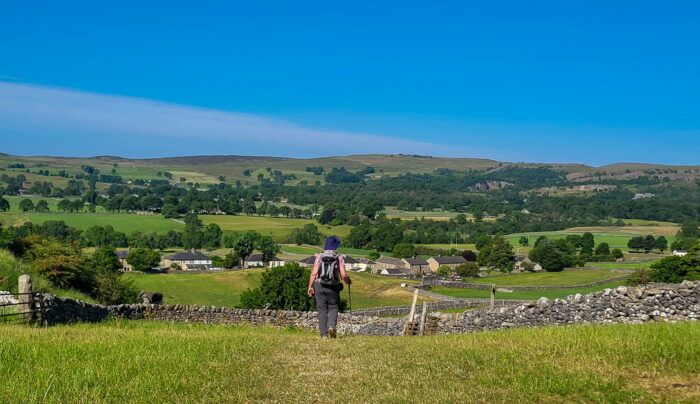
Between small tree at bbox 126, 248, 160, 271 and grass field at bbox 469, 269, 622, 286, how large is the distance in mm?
55277

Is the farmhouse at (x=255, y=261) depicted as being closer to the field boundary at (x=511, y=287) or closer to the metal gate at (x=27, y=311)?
the field boundary at (x=511, y=287)

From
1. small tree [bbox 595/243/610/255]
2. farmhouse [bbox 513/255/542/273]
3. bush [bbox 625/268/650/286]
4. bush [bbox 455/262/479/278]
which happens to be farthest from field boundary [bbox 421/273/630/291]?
small tree [bbox 595/243/610/255]

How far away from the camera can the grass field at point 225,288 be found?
7388 cm

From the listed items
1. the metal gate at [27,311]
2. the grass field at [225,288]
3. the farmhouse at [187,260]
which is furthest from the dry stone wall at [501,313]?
the farmhouse at [187,260]

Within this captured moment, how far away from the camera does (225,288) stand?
8238 cm

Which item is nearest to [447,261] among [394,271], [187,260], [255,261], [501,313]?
[394,271]

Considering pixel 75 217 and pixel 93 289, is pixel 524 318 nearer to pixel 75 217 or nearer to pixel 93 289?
pixel 93 289

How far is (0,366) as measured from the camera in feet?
30.8

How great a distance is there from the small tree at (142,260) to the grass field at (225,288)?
1031 inches

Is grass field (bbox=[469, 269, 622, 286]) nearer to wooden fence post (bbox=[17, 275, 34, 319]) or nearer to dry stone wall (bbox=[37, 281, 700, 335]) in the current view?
dry stone wall (bbox=[37, 281, 700, 335])

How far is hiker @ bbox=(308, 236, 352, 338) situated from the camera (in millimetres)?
15203

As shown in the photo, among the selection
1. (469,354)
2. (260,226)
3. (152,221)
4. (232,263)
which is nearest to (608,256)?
(232,263)

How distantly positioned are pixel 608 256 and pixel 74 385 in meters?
138

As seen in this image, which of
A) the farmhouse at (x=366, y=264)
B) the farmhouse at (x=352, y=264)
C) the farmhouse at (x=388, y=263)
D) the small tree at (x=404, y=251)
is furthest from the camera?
the small tree at (x=404, y=251)
